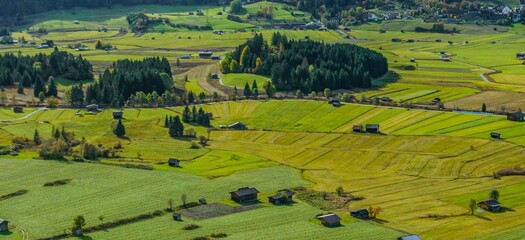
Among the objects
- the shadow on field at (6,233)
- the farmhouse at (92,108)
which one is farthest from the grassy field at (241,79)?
the shadow on field at (6,233)

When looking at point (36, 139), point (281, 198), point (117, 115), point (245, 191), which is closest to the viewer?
point (281, 198)

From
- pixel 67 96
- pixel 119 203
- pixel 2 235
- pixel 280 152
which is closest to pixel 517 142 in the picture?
pixel 280 152

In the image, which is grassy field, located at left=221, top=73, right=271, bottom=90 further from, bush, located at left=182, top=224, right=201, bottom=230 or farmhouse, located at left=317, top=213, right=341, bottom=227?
bush, located at left=182, top=224, right=201, bottom=230

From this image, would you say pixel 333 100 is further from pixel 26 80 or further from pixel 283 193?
pixel 26 80

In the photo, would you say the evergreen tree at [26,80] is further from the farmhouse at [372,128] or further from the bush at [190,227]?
the bush at [190,227]

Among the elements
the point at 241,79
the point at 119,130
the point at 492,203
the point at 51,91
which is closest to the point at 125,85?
the point at 51,91

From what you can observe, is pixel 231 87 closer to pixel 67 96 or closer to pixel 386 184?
pixel 67 96
